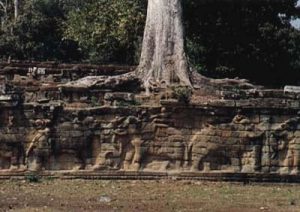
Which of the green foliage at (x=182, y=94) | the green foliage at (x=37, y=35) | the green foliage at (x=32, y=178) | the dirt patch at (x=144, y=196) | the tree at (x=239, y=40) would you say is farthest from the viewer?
the green foliage at (x=37, y=35)

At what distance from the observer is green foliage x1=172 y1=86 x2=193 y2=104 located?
16609 millimetres

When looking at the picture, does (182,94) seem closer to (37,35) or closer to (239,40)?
(239,40)

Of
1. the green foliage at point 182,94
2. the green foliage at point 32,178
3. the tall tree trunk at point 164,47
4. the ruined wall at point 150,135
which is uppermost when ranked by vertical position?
the tall tree trunk at point 164,47

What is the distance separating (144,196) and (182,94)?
3035mm

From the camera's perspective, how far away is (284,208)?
13289mm

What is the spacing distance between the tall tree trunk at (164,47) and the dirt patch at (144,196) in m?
4.04

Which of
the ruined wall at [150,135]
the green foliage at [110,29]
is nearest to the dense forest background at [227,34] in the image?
the green foliage at [110,29]

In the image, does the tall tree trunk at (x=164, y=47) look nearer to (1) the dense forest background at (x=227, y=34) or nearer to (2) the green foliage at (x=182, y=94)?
(2) the green foliage at (x=182, y=94)

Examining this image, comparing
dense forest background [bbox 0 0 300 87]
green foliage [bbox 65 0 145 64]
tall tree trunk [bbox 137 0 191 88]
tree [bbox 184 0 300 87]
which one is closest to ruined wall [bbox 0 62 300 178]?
tall tree trunk [bbox 137 0 191 88]

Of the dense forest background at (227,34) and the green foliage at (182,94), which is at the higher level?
the dense forest background at (227,34)

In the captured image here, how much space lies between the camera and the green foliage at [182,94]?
654 inches

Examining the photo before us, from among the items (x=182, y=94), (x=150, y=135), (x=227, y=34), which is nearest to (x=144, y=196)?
(x=150, y=135)

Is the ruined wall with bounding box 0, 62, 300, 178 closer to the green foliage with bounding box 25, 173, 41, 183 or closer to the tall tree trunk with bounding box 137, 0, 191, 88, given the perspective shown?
the green foliage with bounding box 25, 173, 41, 183

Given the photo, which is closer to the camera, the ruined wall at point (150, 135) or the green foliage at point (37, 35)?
the ruined wall at point (150, 135)
